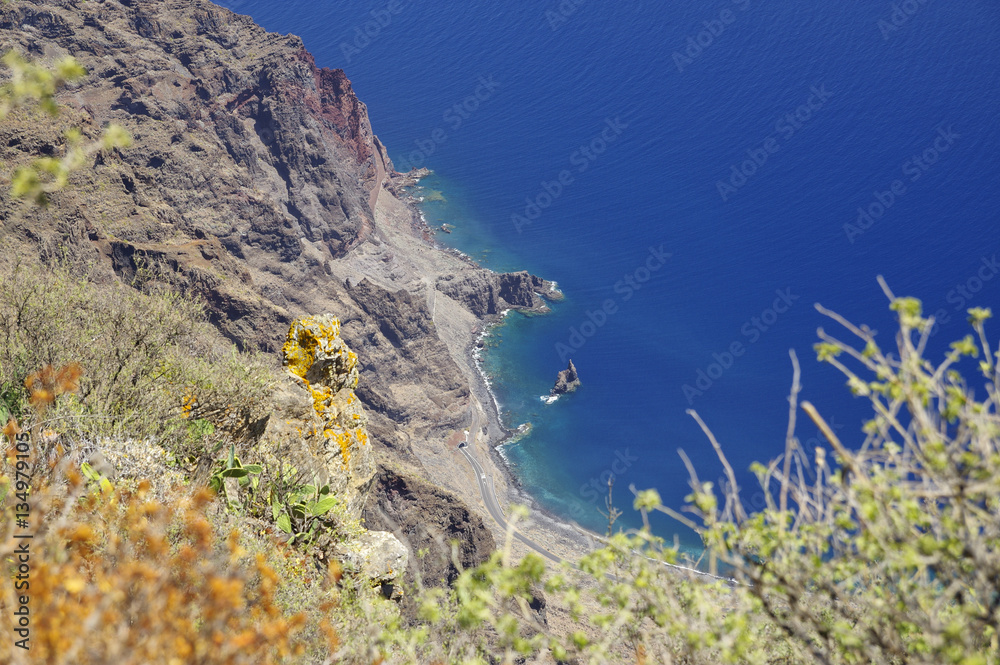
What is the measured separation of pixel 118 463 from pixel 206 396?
290 cm

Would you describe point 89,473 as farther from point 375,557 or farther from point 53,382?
point 375,557

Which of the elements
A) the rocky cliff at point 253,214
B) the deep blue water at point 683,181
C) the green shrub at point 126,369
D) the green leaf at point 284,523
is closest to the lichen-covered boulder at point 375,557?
the green leaf at point 284,523

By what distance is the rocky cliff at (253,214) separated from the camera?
1467 inches

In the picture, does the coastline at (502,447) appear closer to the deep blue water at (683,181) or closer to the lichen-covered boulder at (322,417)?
the deep blue water at (683,181)

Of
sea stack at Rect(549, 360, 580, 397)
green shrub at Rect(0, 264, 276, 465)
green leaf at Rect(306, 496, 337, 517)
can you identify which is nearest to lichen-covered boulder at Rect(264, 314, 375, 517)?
green shrub at Rect(0, 264, 276, 465)

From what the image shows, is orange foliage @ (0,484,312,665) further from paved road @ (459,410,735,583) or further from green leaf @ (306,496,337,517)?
paved road @ (459,410,735,583)

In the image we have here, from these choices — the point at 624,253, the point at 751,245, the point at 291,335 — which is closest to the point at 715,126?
the point at 751,245

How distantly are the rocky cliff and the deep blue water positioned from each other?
10.0m

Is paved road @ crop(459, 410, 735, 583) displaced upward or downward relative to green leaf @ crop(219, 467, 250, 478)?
upward

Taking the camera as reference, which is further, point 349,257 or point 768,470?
point 349,257

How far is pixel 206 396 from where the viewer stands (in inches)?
433

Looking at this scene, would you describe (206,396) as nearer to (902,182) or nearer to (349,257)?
(349,257)

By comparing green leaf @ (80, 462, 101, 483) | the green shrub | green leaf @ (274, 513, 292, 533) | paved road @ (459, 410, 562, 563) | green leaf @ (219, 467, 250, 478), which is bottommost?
green leaf @ (80, 462, 101, 483)

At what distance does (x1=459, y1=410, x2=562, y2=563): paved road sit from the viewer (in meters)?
54.7
